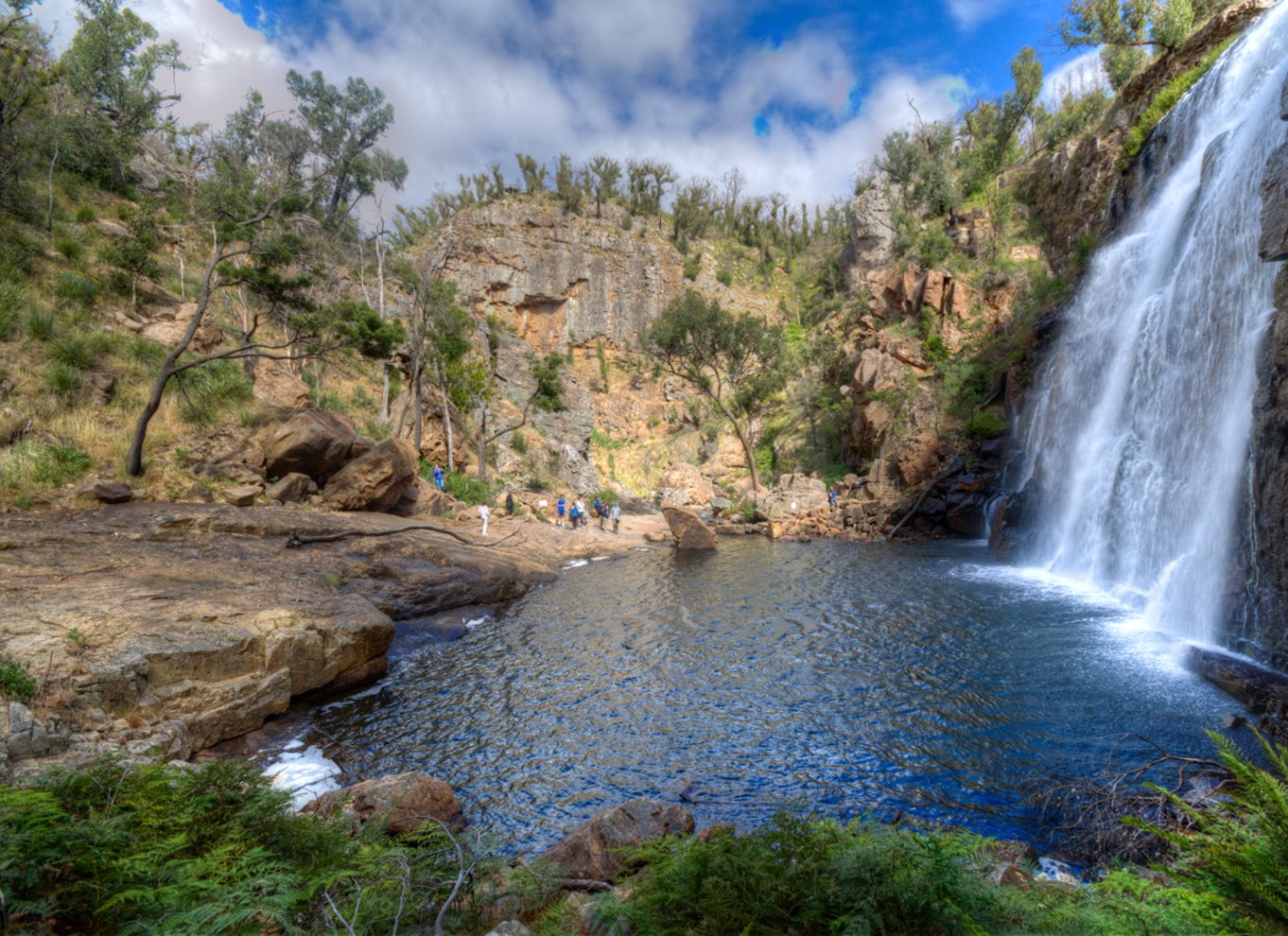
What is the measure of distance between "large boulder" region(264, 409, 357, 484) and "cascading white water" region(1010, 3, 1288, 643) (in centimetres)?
2265

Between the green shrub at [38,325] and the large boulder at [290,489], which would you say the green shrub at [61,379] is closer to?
the green shrub at [38,325]

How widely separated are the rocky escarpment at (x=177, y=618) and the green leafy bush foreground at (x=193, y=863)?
2.67m

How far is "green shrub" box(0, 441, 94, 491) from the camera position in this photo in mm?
11898

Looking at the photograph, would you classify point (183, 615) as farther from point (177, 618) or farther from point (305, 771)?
point (305, 771)

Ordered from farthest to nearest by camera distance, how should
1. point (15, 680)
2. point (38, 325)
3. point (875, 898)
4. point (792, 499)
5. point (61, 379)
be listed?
point (792, 499)
point (38, 325)
point (61, 379)
point (15, 680)
point (875, 898)

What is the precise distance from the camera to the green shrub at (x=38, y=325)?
15.9 meters

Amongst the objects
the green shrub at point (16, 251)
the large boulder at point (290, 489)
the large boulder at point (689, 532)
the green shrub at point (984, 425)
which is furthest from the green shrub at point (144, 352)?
the green shrub at point (984, 425)

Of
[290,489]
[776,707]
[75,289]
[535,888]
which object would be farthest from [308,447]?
[535,888]

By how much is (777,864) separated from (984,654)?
29.3ft

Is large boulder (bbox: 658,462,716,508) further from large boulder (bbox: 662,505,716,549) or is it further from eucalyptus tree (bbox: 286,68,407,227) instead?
eucalyptus tree (bbox: 286,68,407,227)

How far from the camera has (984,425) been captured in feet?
86.2

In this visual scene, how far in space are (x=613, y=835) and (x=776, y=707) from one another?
14.3ft

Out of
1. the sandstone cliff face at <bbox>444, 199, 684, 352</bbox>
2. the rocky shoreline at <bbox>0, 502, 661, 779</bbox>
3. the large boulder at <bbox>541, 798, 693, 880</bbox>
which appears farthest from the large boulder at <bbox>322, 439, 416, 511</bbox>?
the sandstone cliff face at <bbox>444, 199, 684, 352</bbox>

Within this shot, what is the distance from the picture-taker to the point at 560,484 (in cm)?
3806
